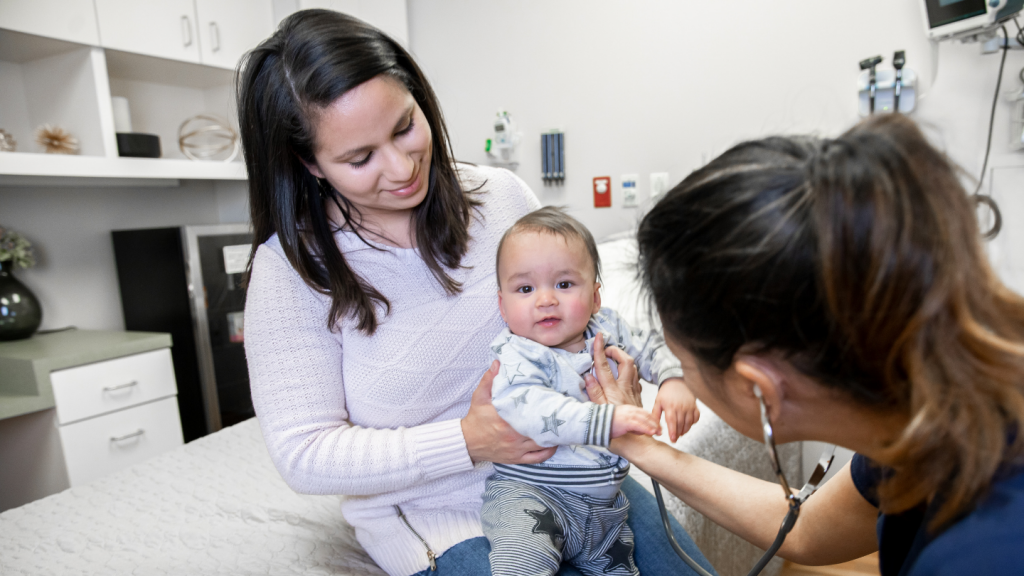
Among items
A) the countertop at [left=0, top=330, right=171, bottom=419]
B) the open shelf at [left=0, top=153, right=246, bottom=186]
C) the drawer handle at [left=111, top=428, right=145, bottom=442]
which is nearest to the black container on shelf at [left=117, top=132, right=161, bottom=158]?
the open shelf at [left=0, top=153, right=246, bottom=186]

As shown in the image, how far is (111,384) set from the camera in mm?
2035

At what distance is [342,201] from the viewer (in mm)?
1058

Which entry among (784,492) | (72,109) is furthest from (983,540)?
(72,109)

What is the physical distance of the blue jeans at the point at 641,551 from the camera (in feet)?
2.98

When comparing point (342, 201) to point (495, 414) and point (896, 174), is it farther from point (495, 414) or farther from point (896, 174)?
point (896, 174)

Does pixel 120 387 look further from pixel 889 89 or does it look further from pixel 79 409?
pixel 889 89

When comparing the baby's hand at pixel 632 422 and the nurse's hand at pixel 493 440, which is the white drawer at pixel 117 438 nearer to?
the nurse's hand at pixel 493 440

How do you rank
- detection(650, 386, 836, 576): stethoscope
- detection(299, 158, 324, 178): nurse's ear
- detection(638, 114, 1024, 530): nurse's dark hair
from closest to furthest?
detection(638, 114, 1024, 530): nurse's dark hair → detection(650, 386, 836, 576): stethoscope → detection(299, 158, 324, 178): nurse's ear

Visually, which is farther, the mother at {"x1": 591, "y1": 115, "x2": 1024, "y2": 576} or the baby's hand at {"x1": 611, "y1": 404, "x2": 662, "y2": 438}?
the baby's hand at {"x1": 611, "y1": 404, "x2": 662, "y2": 438}

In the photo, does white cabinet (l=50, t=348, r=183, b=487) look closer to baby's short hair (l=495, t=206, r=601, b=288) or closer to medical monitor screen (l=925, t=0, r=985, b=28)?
baby's short hair (l=495, t=206, r=601, b=288)

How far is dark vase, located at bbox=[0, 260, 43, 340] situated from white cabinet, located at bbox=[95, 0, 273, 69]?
91 centimetres

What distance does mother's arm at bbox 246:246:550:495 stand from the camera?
0.90 meters

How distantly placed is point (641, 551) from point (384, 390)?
511mm

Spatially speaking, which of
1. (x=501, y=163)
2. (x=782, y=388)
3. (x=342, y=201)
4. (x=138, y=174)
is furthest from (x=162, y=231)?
(x=782, y=388)
